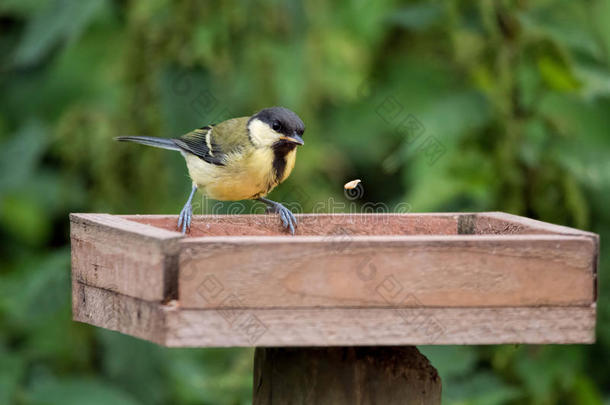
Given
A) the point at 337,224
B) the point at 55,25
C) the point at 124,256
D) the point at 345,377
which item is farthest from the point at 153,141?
the point at 345,377

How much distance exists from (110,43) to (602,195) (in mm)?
3024

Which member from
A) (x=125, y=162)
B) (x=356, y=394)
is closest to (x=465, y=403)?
(x=356, y=394)

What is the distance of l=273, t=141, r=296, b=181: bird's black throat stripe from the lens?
3777 millimetres

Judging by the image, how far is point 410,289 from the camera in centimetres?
244

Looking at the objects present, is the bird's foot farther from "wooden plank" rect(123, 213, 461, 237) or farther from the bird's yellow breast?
the bird's yellow breast

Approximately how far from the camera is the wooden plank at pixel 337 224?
328 cm

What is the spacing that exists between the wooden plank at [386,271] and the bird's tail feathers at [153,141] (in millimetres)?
1581

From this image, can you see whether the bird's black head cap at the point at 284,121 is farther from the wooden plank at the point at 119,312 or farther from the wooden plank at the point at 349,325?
the wooden plank at the point at 349,325

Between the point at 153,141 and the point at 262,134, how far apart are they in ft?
1.57

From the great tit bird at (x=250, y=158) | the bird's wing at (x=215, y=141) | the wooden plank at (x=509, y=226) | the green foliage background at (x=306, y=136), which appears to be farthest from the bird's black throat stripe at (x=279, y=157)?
the wooden plank at (x=509, y=226)

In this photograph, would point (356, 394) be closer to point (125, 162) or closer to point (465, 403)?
point (465, 403)

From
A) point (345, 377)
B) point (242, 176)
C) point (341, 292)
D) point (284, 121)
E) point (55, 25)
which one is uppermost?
point (55, 25)

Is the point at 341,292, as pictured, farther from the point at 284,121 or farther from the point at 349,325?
the point at 284,121

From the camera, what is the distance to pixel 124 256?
2.56 meters
